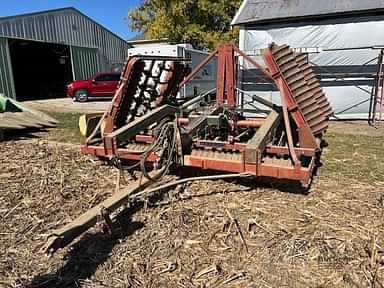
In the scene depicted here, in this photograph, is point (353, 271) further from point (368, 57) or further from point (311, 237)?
point (368, 57)

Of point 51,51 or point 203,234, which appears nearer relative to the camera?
point 203,234

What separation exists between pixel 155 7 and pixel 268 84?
15617mm

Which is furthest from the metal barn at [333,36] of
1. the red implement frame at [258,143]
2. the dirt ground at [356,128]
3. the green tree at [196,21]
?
the green tree at [196,21]

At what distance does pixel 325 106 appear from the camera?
227 inches

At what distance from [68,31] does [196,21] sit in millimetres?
8311

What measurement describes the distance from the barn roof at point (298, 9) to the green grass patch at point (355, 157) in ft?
13.8

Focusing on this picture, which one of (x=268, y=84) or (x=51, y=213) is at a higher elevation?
(x=268, y=84)

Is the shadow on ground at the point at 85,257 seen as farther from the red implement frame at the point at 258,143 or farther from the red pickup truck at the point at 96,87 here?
the red pickup truck at the point at 96,87

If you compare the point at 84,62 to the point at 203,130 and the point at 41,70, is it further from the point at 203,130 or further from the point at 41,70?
the point at 203,130

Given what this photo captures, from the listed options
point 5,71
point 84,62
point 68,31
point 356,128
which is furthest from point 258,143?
point 84,62

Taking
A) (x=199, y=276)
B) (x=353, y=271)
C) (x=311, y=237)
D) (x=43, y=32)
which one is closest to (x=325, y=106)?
(x=311, y=237)

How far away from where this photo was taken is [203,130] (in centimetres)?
484

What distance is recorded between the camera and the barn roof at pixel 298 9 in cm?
940

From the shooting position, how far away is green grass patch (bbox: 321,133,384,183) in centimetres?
452
